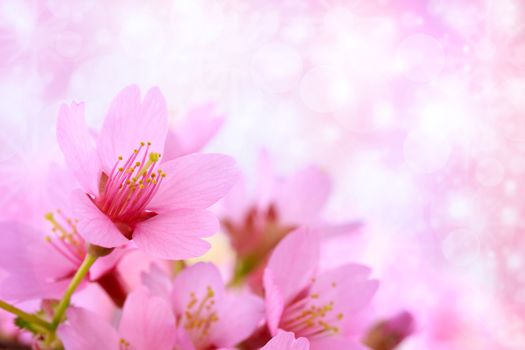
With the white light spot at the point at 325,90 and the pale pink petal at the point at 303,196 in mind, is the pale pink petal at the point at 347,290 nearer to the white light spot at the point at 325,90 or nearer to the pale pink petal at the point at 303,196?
the pale pink petal at the point at 303,196

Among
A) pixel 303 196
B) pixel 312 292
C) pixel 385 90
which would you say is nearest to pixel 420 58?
pixel 385 90

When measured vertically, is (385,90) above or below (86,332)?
above

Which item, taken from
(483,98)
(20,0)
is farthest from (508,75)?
(20,0)

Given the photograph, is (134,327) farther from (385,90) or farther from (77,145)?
(385,90)

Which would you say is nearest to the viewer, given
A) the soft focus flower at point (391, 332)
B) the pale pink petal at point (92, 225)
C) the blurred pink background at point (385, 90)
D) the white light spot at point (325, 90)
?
the pale pink petal at point (92, 225)

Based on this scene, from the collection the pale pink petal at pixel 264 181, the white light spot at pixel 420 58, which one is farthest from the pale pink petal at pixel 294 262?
the white light spot at pixel 420 58

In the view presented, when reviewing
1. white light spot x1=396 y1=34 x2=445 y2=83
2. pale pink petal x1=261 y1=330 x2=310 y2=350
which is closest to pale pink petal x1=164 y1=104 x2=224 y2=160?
pale pink petal x1=261 y1=330 x2=310 y2=350
